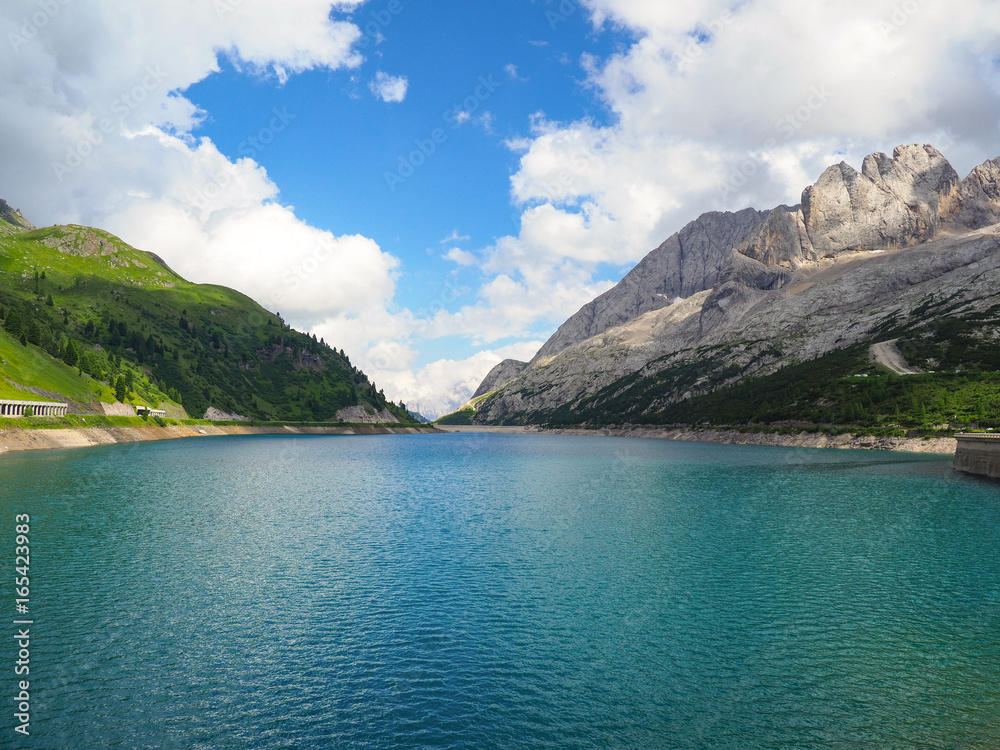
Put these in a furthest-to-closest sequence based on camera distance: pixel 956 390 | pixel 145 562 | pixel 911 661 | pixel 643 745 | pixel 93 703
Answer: pixel 956 390, pixel 145 562, pixel 911 661, pixel 93 703, pixel 643 745

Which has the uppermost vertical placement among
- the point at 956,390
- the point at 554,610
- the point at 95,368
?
the point at 95,368

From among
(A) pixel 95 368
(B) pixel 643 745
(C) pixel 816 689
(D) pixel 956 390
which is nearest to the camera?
(B) pixel 643 745

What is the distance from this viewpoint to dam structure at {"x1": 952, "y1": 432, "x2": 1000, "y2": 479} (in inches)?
3526

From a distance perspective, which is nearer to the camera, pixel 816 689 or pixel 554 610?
Answer: pixel 816 689

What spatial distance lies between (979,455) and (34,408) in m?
200

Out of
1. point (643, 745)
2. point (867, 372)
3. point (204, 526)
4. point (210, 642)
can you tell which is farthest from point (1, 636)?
point (867, 372)

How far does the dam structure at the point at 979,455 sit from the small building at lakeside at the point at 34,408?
194127mm

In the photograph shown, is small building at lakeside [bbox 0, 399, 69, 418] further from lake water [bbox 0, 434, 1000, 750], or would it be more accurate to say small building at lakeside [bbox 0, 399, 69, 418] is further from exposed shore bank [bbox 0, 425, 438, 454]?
lake water [bbox 0, 434, 1000, 750]

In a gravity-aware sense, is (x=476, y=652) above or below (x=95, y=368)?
below

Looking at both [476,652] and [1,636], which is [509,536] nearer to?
[476,652]

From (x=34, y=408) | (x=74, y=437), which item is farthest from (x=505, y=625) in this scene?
(x=74, y=437)

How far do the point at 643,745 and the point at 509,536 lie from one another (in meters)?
32.5

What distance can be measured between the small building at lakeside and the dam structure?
19413cm

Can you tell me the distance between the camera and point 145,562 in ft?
127
